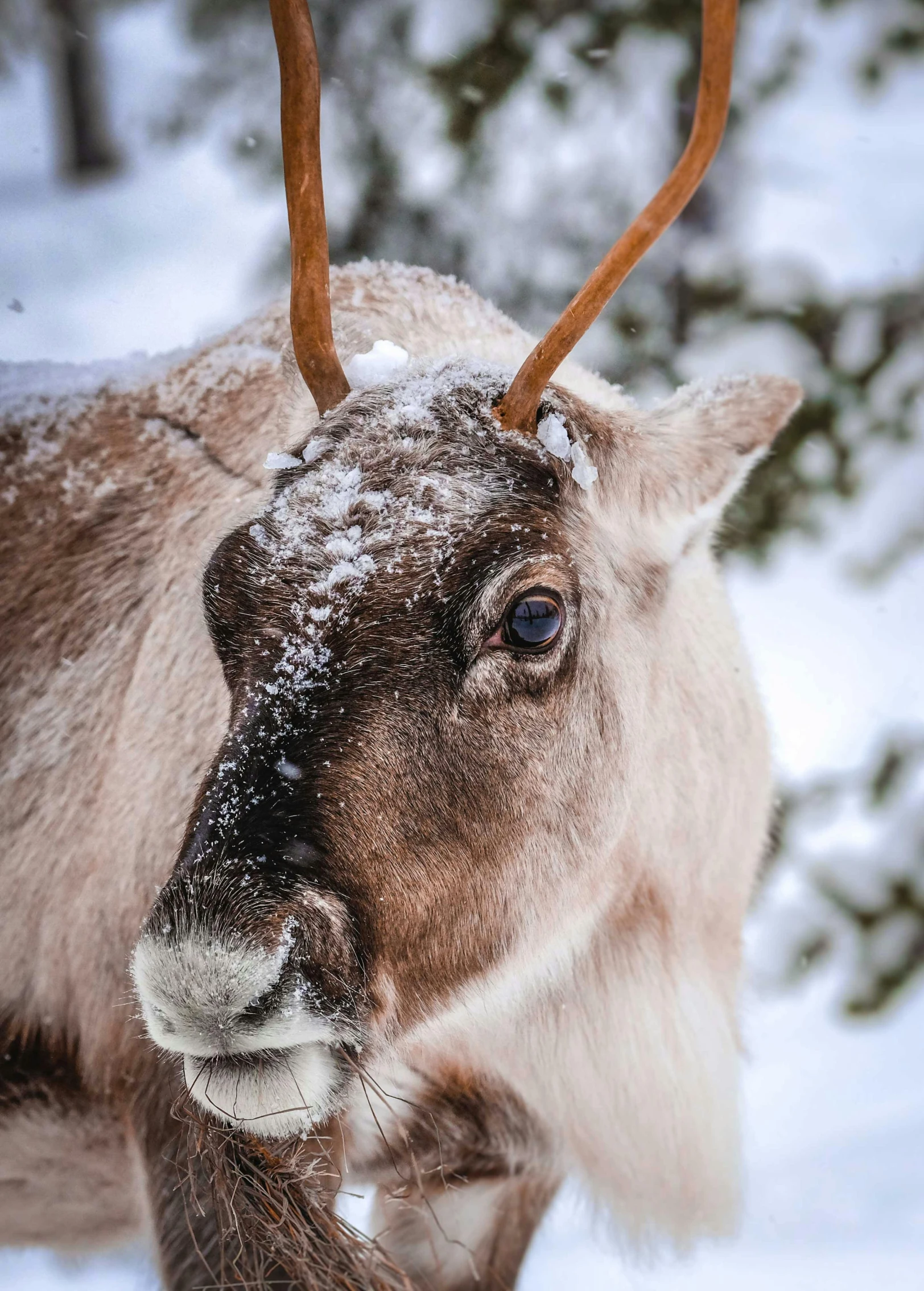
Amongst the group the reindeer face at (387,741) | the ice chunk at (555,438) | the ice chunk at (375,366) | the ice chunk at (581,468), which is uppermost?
the ice chunk at (375,366)

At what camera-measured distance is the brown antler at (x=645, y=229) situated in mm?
1705

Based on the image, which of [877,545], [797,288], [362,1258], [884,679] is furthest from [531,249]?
[362,1258]

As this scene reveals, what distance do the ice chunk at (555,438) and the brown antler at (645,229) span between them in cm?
6

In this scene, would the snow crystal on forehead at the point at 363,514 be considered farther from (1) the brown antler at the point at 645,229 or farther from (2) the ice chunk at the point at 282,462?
(1) the brown antler at the point at 645,229

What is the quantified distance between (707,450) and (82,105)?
12.5 feet

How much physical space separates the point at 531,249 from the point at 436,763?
9.98 feet

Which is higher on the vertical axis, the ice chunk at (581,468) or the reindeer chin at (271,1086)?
the ice chunk at (581,468)

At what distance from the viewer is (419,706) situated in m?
1.65

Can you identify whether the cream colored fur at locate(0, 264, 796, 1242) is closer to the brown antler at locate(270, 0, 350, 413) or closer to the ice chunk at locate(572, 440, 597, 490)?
the ice chunk at locate(572, 440, 597, 490)

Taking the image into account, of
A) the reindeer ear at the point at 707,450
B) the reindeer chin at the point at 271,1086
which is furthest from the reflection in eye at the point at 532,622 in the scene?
the reindeer chin at the point at 271,1086

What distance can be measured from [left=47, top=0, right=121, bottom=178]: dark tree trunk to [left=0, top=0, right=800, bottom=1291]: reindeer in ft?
6.41

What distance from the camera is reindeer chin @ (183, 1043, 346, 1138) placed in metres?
1.52

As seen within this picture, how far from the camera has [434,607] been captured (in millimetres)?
1614

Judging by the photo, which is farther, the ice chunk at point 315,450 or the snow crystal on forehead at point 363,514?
the ice chunk at point 315,450
